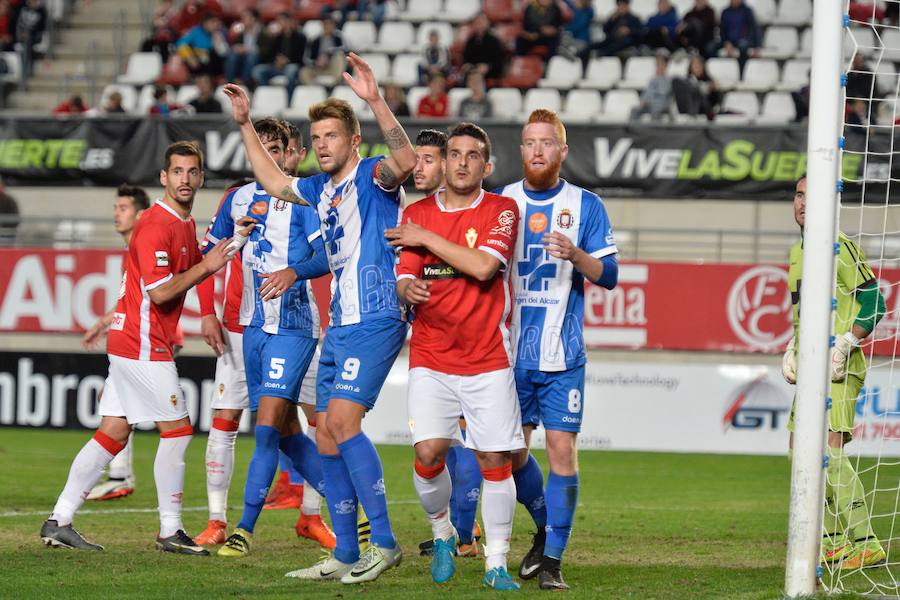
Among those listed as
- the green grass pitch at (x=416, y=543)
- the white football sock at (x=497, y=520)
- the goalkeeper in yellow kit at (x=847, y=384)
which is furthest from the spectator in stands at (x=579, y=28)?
the white football sock at (x=497, y=520)

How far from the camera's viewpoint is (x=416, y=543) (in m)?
8.38

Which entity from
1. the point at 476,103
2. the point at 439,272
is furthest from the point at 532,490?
the point at 476,103

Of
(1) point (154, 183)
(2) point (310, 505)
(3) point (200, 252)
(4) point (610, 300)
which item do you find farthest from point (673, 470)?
(1) point (154, 183)

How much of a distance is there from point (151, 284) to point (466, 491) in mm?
2253

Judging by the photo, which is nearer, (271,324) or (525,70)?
(271,324)

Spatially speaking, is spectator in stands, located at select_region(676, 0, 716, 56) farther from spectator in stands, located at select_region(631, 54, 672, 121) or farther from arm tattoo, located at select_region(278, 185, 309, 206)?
arm tattoo, located at select_region(278, 185, 309, 206)

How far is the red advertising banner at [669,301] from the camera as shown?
16.1 m

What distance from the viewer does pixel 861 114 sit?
58.4 feet

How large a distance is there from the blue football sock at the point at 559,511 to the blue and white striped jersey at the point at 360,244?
47.2 inches

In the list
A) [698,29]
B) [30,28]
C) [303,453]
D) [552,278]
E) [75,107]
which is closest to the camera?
[552,278]

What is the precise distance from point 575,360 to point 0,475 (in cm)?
710

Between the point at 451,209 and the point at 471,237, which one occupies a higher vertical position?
the point at 451,209

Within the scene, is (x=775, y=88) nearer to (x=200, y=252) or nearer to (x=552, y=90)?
(x=552, y=90)

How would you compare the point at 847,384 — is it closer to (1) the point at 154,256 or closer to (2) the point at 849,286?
(2) the point at 849,286
